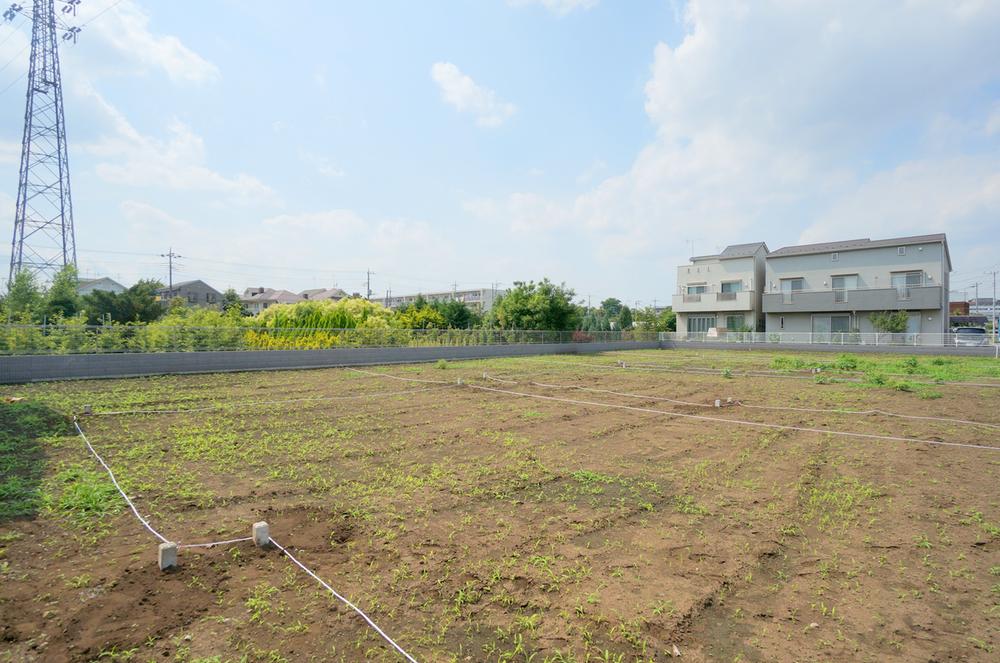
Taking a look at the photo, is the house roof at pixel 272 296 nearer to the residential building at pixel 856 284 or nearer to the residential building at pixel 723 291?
the residential building at pixel 723 291

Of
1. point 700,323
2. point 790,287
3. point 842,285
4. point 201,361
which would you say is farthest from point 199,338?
point 842,285

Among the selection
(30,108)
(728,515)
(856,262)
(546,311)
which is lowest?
(728,515)

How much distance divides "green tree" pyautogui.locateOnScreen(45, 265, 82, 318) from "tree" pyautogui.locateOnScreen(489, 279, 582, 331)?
61.8ft

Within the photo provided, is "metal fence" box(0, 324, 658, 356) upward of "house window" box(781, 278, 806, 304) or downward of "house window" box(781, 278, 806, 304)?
downward

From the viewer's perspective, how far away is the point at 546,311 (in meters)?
24.0

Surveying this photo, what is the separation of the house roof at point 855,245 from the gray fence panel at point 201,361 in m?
19.5

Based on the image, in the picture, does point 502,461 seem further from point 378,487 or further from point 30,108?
point 30,108

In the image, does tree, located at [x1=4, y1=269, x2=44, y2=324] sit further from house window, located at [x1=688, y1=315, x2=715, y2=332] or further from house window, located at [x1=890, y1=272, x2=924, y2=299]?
house window, located at [x1=890, y1=272, x2=924, y2=299]

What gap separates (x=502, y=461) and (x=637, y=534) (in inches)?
75.5

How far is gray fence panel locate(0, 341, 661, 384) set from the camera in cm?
1000

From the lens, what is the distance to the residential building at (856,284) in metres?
22.8

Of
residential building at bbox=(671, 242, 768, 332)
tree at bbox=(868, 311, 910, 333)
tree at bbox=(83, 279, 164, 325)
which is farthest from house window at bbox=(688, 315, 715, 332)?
tree at bbox=(83, 279, 164, 325)

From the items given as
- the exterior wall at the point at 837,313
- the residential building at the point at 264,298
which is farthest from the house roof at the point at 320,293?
the exterior wall at the point at 837,313

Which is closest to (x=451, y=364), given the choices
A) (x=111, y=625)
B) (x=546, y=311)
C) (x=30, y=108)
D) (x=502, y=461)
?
(x=546, y=311)
